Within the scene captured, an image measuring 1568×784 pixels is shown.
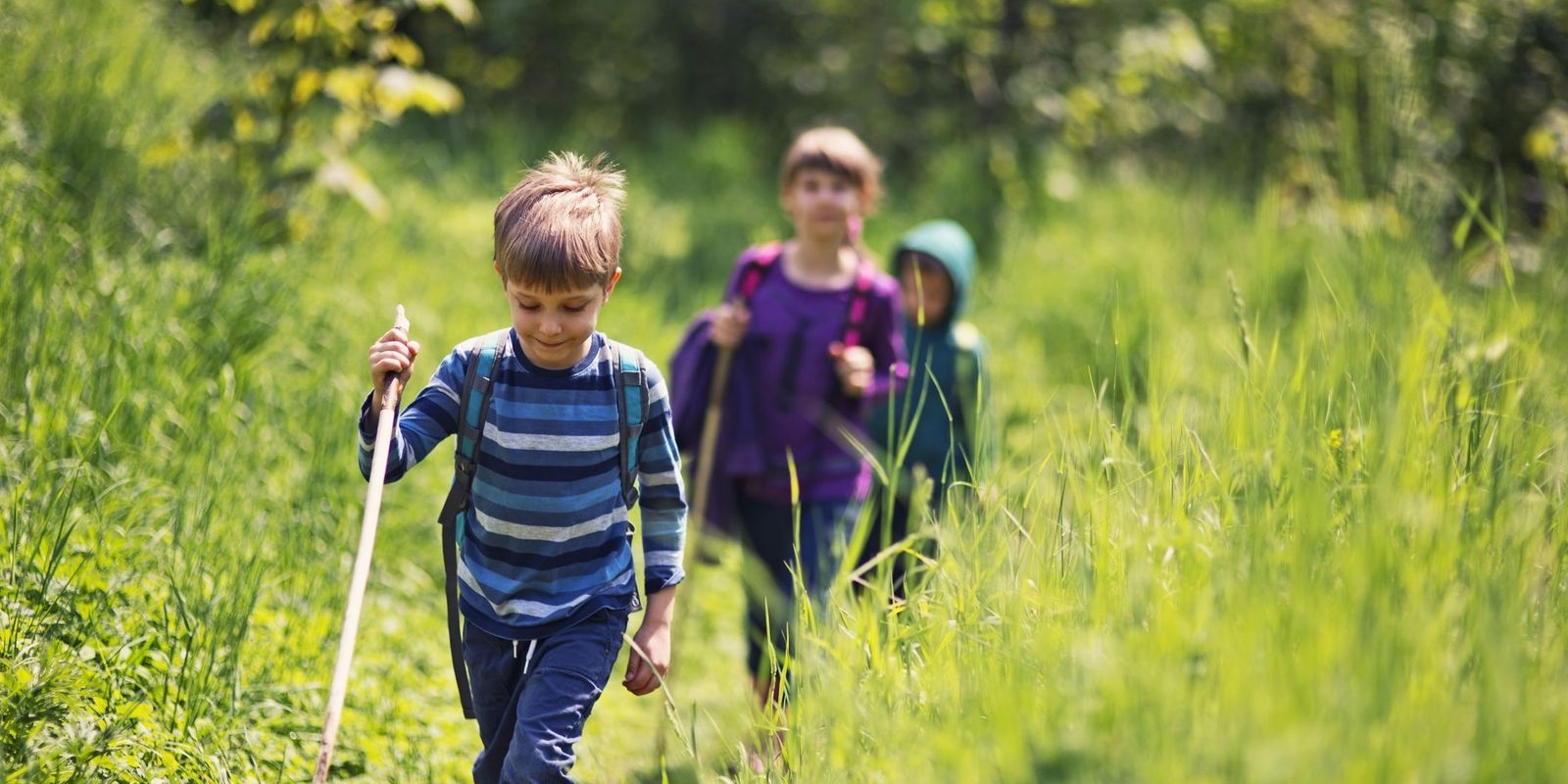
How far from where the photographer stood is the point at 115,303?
4.23 meters

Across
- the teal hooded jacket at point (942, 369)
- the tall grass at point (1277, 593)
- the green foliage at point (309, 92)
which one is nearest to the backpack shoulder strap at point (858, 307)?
the teal hooded jacket at point (942, 369)

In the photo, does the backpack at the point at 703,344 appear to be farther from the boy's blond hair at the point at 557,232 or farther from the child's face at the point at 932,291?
the boy's blond hair at the point at 557,232

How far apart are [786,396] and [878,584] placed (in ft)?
4.33

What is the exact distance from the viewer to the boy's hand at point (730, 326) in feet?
14.3

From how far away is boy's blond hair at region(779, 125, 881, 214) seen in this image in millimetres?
4516

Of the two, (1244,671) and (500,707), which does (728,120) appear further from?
(1244,671)

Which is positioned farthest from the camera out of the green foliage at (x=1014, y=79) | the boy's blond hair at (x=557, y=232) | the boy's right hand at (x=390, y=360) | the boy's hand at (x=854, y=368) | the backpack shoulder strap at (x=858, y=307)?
the green foliage at (x=1014, y=79)

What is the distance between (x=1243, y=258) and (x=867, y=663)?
570 cm

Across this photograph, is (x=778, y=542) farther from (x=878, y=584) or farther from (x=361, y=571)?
(x=361, y=571)

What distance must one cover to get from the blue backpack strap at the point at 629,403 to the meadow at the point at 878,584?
0.53 m

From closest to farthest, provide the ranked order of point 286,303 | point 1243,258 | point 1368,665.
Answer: point 1368,665 → point 286,303 → point 1243,258

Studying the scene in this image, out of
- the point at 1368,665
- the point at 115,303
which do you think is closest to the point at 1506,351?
the point at 1368,665

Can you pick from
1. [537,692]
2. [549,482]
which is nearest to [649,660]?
[537,692]

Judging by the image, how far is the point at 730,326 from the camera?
4.36 metres
